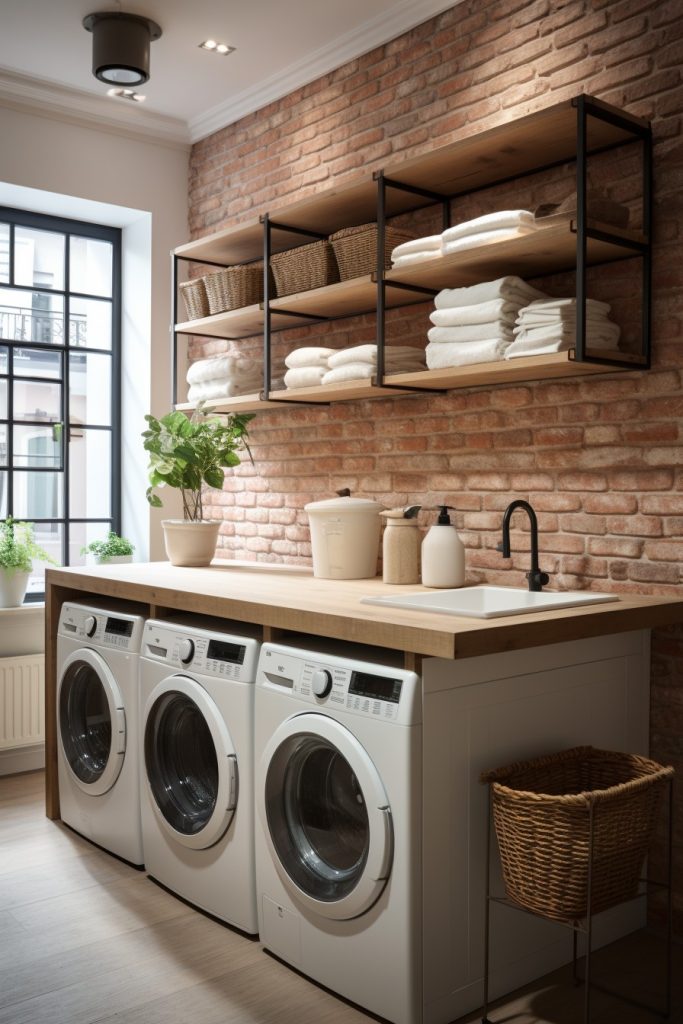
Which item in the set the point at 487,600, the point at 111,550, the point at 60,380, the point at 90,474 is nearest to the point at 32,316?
the point at 60,380

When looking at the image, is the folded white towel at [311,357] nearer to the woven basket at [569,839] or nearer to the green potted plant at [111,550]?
the green potted plant at [111,550]

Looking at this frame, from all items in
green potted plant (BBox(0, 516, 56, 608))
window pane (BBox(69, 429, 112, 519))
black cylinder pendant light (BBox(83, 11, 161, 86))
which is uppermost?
black cylinder pendant light (BBox(83, 11, 161, 86))

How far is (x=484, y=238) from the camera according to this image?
2.61 metres

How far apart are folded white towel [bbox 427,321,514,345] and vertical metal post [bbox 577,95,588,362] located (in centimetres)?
28

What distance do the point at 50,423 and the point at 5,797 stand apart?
176 cm

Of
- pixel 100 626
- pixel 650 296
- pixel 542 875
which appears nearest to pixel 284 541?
pixel 100 626

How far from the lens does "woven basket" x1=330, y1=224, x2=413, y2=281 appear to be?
3055 mm

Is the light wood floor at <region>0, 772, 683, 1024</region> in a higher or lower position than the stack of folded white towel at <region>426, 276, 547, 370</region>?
lower

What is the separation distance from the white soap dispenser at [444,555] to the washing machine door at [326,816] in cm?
76

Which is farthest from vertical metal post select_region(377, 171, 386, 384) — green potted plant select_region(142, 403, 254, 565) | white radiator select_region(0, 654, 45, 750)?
white radiator select_region(0, 654, 45, 750)

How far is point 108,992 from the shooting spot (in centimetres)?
225

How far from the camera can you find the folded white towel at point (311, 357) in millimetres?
3316

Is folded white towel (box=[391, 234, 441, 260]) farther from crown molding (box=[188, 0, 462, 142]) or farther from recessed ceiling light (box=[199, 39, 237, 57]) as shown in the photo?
recessed ceiling light (box=[199, 39, 237, 57])

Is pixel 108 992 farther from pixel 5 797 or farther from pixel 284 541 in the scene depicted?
pixel 284 541
